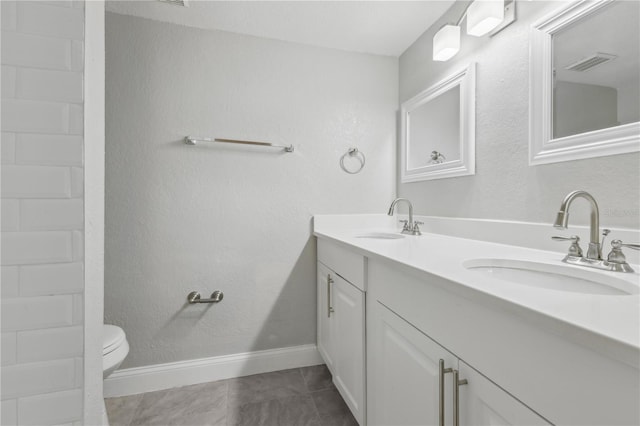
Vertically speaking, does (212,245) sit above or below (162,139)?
below

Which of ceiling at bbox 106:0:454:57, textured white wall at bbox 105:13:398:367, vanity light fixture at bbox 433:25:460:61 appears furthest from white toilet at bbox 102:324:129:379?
vanity light fixture at bbox 433:25:460:61

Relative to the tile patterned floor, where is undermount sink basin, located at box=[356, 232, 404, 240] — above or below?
above

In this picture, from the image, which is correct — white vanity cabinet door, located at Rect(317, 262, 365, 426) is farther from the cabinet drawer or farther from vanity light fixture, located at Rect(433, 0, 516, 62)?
vanity light fixture, located at Rect(433, 0, 516, 62)

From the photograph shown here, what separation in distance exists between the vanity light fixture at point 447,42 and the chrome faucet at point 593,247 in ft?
3.22

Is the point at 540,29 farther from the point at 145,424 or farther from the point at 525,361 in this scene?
the point at 145,424

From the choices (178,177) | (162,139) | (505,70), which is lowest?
(178,177)

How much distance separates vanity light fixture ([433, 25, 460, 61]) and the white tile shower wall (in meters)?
1.45

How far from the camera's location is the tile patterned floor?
1.38 metres

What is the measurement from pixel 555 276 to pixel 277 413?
4.37 ft

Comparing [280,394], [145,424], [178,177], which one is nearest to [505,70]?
[178,177]

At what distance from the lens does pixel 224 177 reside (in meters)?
1.73

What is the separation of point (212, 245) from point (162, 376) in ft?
2.52

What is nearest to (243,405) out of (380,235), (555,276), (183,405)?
(183,405)

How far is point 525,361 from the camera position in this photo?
515mm
